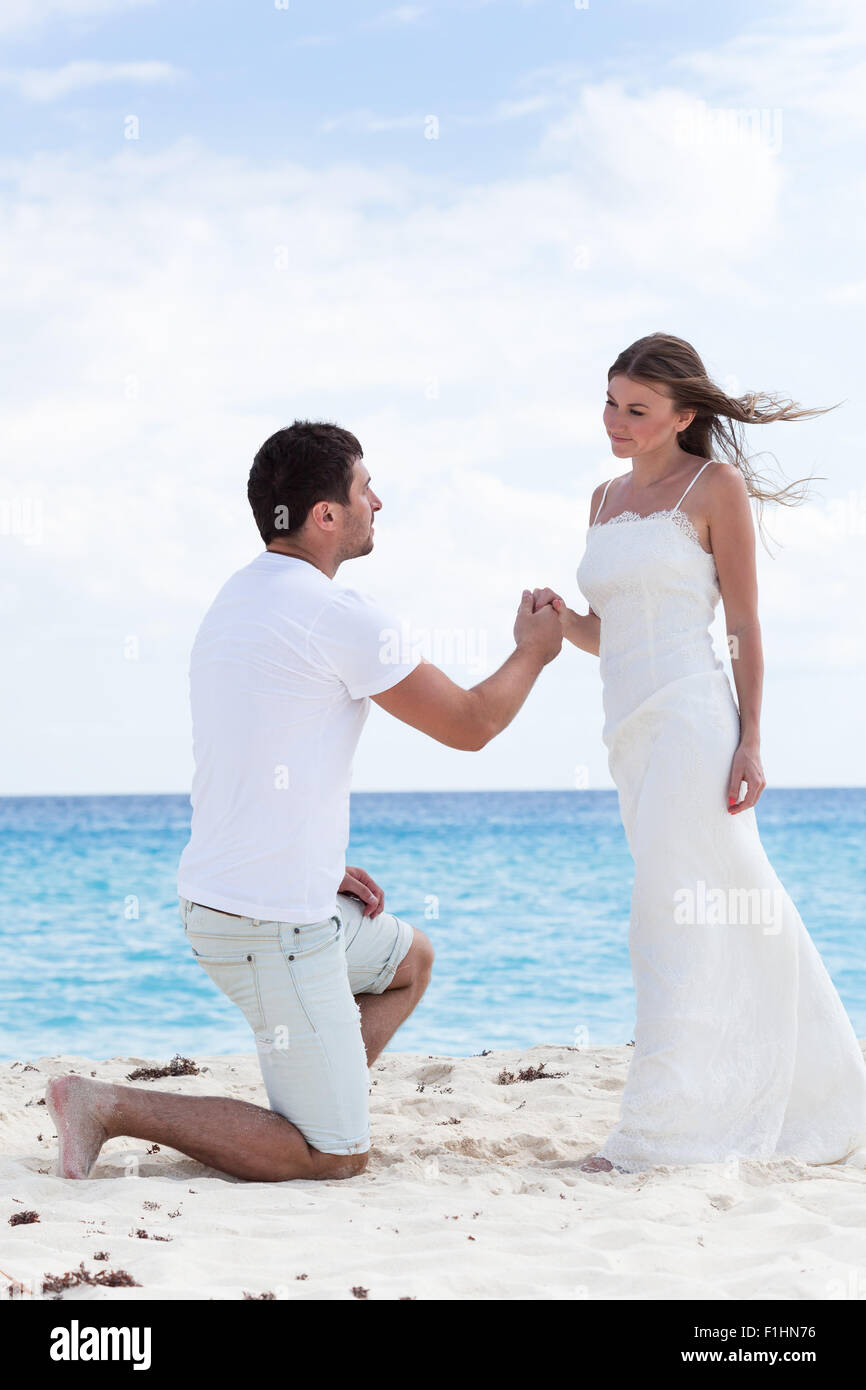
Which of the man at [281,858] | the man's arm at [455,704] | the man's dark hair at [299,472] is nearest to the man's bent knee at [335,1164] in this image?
the man at [281,858]

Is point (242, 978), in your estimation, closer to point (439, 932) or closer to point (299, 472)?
point (299, 472)

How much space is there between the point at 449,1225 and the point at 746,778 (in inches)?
64.5

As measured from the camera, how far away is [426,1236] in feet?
9.12

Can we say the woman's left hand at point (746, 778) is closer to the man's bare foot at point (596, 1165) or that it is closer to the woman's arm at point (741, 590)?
the woman's arm at point (741, 590)

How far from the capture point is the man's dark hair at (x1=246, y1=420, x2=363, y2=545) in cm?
353

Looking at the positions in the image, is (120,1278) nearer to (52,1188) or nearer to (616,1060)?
(52,1188)

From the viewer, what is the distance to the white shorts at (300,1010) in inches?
130

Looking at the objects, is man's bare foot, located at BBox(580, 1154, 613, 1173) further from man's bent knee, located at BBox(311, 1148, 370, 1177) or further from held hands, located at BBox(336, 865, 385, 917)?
held hands, located at BBox(336, 865, 385, 917)

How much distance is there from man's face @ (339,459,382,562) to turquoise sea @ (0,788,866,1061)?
329cm

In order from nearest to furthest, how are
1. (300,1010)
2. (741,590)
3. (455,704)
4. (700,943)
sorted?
(300,1010)
(455,704)
(700,943)
(741,590)

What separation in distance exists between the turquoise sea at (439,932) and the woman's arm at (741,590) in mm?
2743

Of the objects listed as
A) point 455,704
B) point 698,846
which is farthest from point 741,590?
point 455,704

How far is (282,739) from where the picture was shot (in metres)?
3.36
